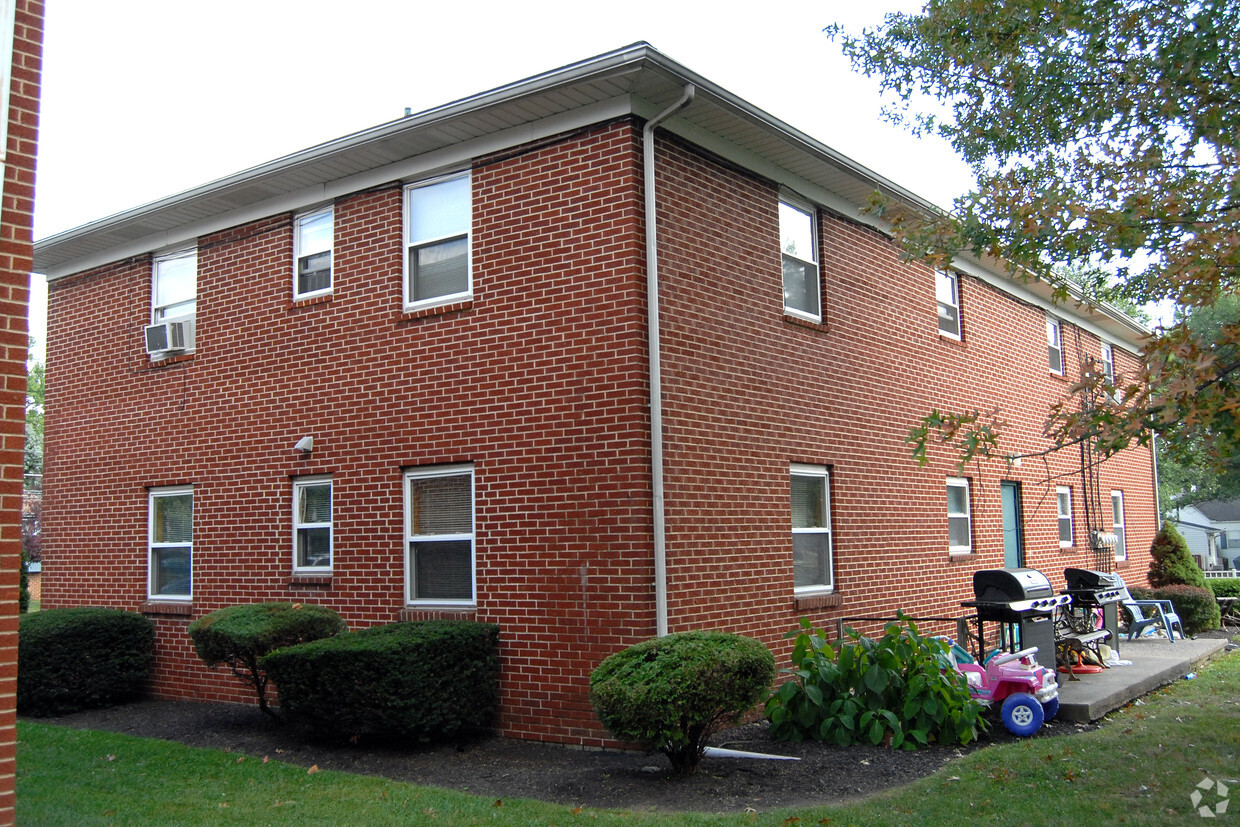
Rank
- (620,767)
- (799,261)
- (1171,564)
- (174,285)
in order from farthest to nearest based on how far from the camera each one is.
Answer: (1171,564)
(174,285)
(799,261)
(620,767)

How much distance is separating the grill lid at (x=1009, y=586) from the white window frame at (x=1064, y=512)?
704cm

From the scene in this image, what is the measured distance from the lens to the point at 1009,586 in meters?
10.8

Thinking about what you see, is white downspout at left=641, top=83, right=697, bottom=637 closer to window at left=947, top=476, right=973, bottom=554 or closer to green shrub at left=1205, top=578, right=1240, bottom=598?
window at left=947, top=476, right=973, bottom=554

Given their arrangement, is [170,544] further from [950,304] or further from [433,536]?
[950,304]

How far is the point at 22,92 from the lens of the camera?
5.41 meters

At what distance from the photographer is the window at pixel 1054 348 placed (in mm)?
18734

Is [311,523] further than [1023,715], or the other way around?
[311,523]

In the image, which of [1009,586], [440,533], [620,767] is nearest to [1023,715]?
[1009,586]

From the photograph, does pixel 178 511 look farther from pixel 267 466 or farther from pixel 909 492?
pixel 909 492

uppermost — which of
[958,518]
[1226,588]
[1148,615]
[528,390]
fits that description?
[528,390]

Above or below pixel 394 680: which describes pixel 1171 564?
above

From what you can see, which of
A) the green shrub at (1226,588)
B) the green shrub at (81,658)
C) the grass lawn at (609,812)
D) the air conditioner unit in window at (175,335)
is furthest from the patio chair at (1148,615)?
the green shrub at (81,658)

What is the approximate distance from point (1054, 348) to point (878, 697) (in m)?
11.8

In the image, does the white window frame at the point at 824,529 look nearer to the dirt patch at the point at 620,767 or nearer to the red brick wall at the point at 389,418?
the dirt patch at the point at 620,767
